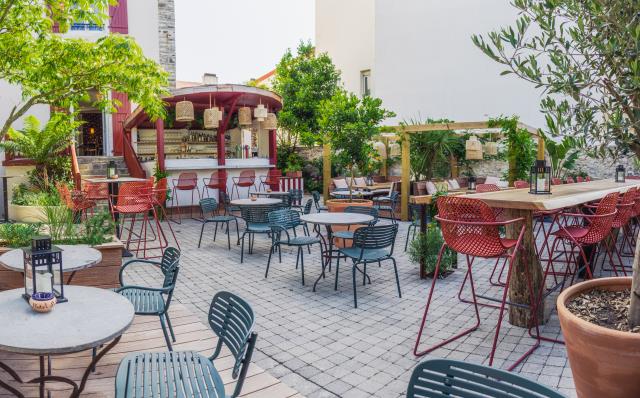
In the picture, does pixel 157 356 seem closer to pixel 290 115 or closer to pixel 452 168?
pixel 452 168

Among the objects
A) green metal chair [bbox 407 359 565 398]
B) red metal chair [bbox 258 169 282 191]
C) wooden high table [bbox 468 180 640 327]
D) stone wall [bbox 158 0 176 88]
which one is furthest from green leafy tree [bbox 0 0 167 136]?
stone wall [bbox 158 0 176 88]

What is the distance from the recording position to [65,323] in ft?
6.90

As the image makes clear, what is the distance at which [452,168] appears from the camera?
1463 centimetres

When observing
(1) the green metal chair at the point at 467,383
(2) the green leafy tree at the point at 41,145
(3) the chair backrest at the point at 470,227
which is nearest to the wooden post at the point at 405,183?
(2) the green leafy tree at the point at 41,145

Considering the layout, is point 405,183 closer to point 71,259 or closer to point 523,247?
point 523,247

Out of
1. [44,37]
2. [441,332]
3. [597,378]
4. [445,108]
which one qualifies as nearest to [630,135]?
[597,378]

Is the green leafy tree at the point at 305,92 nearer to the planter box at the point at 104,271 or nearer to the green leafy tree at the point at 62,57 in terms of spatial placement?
the green leafy tree at the point at 62,57

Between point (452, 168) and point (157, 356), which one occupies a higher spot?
point (452, 168)

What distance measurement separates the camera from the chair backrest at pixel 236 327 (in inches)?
73.6

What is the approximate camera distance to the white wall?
1816 cm

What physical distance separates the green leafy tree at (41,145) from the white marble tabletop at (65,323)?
868 centimetres

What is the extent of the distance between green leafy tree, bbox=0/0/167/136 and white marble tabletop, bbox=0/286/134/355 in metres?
2.71

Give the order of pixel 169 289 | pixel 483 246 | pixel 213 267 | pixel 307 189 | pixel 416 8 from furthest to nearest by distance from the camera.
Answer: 1. pixel 307 189
2. pixel 416 8
3. pixel 213 267
4. pixel 483 246
5. pixel 169 289

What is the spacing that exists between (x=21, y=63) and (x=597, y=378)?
5135 mm
